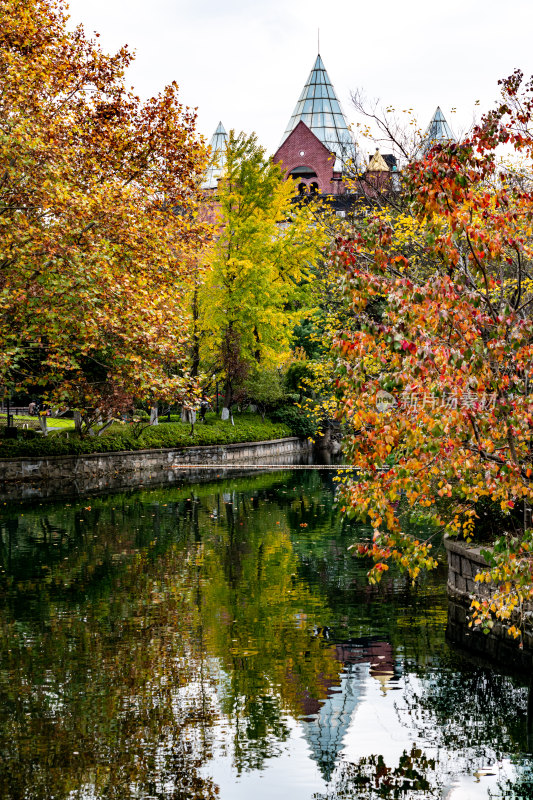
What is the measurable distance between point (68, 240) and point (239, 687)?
13497 mm

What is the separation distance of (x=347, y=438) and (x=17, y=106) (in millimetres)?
16128

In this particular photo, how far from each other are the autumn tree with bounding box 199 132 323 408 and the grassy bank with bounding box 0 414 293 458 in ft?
7.94

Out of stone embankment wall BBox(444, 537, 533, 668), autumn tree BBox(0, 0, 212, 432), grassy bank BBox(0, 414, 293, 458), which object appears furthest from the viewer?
grassy bank BBox(0, 414, 293, 458)

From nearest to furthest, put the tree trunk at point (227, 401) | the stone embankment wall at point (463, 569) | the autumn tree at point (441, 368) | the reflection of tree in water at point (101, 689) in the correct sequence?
the autumn tree at point (441, 368) → the reflection of tree in water at point (101, 689) → the stone embankment wall at point (463, 569) → the tree trunk at point (227, 401)

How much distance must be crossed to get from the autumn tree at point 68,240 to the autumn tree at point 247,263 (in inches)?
580

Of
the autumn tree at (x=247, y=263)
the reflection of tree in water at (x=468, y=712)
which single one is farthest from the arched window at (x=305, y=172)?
the reflection of tree in water at (x=468, y=712)

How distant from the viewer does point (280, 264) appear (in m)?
42.7

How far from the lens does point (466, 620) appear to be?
39.8 feet

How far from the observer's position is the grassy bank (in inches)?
1160

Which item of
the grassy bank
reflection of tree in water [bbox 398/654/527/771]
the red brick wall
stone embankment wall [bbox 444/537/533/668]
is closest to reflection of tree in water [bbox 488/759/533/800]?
reflection of tree in water [bbox 398/654/527/771]

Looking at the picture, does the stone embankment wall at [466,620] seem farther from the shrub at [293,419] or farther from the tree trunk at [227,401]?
the shrub at [293,419]

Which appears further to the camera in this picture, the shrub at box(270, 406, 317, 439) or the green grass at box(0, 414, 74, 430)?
the shrub at box(270, 406, 317, 439)

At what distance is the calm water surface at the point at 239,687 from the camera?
24.0ft

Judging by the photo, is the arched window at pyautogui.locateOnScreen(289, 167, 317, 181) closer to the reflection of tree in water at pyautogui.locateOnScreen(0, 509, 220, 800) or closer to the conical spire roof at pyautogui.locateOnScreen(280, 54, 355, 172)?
the conical spire roof at pyautogui.locateOnScreen(280, 54, 355, 172)
